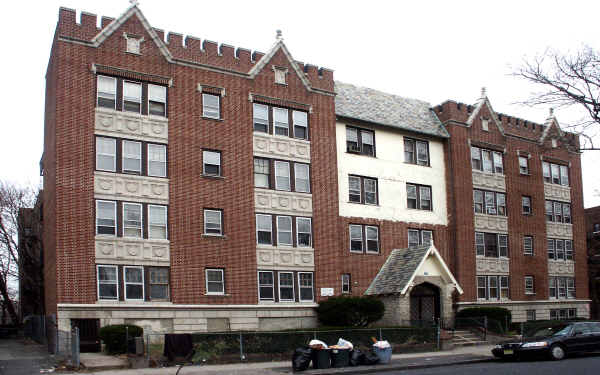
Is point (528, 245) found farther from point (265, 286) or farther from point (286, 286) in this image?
point (265, 286)

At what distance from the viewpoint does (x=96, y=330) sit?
27250 millimetres

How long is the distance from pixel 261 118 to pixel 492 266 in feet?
56.3

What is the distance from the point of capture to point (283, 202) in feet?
107

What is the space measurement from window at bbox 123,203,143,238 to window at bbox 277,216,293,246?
Result: 6.84m

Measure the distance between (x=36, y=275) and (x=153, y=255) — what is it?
22.5m

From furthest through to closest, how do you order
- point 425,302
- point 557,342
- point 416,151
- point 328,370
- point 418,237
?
point 416,151
point 418,237
point 425,302
point 557,342
point 328,370

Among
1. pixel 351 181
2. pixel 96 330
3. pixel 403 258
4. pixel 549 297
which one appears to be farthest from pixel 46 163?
pixel 549 297

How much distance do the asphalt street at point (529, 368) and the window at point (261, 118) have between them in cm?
1456

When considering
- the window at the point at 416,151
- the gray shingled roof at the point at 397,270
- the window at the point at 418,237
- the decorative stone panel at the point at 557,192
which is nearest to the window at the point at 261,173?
the gray shingled roof at the point at 397,270

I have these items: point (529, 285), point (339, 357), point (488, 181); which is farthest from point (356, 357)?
point (529, 285)

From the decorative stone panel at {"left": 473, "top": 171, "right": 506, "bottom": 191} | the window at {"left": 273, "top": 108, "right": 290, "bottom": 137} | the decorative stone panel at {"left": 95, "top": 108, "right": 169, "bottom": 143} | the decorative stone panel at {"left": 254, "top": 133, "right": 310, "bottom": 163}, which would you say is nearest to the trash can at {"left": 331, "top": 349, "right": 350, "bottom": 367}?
the decorative stone panel at {"left": 254, "top": 133, "right": 310, "bottom": 163}

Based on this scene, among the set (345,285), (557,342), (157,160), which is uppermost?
(157,160)

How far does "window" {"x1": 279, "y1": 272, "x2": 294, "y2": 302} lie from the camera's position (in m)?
32.0

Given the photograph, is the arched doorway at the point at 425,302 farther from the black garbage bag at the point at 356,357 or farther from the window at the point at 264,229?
the black garbage bag at the point at 356,357
